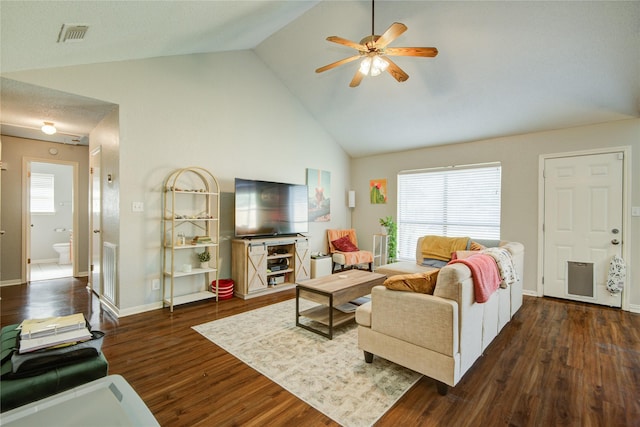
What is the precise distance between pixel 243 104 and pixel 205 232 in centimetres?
209

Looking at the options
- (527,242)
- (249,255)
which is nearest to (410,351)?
(249,255)

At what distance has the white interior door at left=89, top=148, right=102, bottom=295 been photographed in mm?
4199

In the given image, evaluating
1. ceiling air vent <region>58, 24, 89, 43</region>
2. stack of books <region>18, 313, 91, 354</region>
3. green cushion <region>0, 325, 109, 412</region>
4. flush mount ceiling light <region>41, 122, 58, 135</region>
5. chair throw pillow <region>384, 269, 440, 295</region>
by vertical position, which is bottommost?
green cushion <region>0, 325, 109, 412</region>

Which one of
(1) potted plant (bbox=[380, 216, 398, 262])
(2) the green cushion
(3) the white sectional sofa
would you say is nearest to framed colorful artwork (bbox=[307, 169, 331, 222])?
(1) potted plant (bbox=[380, 216, 398, 262])

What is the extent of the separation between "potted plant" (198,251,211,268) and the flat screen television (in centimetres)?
49

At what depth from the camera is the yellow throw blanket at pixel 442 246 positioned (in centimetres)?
444

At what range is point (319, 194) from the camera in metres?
6.07

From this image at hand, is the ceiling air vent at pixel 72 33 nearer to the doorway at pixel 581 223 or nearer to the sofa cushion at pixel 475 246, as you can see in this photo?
the sofa cushion at pixel 475 246

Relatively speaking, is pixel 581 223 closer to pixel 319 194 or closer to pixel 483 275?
pixel 483 275

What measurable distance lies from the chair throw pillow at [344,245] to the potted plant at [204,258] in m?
2.67

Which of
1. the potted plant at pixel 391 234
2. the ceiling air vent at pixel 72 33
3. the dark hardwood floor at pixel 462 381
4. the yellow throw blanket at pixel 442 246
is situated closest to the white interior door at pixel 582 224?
the dark hardwood floor at pixel 462 381

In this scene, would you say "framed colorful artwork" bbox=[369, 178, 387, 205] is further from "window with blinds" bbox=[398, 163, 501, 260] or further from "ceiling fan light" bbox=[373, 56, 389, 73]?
"ceiling fan light" bbox=[373, 56, 389, 73]

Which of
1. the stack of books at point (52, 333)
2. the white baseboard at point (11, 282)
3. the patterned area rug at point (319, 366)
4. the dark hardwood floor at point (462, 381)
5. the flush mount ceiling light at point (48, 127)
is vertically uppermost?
the flush mount ceiling light at point (48, 127)

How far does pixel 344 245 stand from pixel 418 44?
3.68 meters
